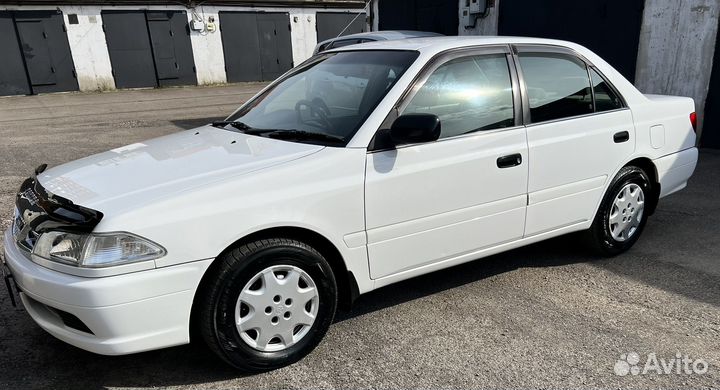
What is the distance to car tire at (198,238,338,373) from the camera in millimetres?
2502

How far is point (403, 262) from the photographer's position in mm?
3029

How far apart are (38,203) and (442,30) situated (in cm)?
1026

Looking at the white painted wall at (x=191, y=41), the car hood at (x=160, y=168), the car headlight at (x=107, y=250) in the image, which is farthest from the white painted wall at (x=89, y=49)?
the car headlight at (x=107, y=250)

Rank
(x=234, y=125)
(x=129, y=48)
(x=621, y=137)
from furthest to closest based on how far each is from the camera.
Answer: (x=129, y=48)
(x=621, y=137)
(x=234, y=125)

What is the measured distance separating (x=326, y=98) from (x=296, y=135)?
44 cm

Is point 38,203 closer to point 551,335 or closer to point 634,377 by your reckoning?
point 551,335

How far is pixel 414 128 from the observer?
276cm

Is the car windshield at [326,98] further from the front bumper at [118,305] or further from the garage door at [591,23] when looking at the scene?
the garage door at [591,23]

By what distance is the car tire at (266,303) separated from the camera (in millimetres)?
2502

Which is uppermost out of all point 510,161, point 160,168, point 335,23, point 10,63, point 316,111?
point 316,111

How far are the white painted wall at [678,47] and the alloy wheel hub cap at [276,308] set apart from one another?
7102 millimetres

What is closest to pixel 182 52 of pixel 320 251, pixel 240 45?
pixel 240 45

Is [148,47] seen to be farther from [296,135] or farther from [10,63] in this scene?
[296,135]

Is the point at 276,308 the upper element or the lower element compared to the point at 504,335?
upper
